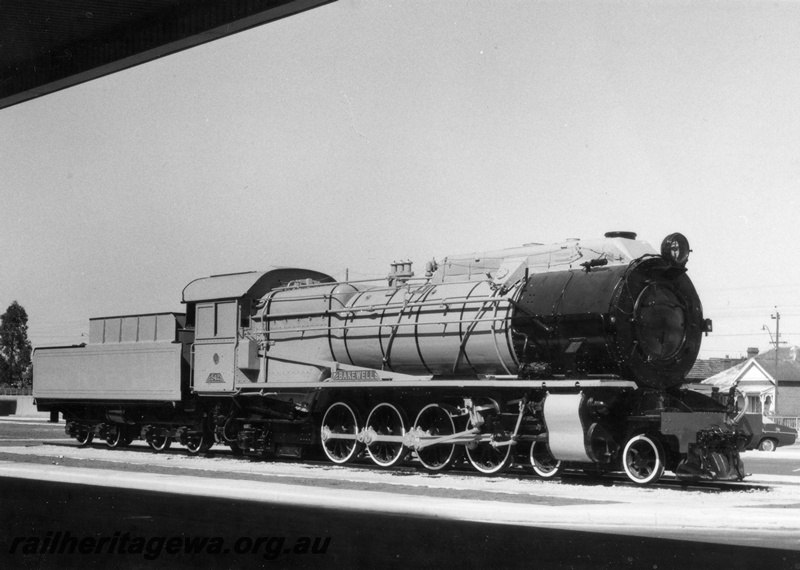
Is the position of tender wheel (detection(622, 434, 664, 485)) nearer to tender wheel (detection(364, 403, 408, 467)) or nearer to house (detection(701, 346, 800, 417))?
tender wheel (detection(364, 403, 408, 467))

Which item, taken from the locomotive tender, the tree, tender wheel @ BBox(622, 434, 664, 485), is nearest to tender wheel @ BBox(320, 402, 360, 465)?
the locomotive tender

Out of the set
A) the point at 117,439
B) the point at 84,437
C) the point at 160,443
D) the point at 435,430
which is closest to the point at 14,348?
the point at 84,437

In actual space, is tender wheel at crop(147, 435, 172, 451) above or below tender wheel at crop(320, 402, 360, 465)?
below

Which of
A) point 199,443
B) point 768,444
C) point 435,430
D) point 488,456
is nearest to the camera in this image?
→ point 488,456

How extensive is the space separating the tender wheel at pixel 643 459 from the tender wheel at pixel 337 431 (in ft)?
18.3

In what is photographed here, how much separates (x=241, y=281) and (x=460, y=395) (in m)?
6.43

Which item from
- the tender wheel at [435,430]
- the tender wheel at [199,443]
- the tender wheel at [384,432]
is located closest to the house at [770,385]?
the tender wheel at [199,443]

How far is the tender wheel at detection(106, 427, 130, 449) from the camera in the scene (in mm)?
23375

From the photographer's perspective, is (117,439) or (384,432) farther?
(117,439)

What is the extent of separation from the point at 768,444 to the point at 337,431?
16.6 m

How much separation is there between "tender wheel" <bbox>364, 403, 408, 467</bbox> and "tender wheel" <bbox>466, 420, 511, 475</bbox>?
1.38m

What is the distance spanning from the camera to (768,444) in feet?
95.1

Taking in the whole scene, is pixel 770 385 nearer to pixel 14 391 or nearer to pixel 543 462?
pixel 14 391

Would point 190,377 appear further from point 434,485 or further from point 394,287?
point 434,485
